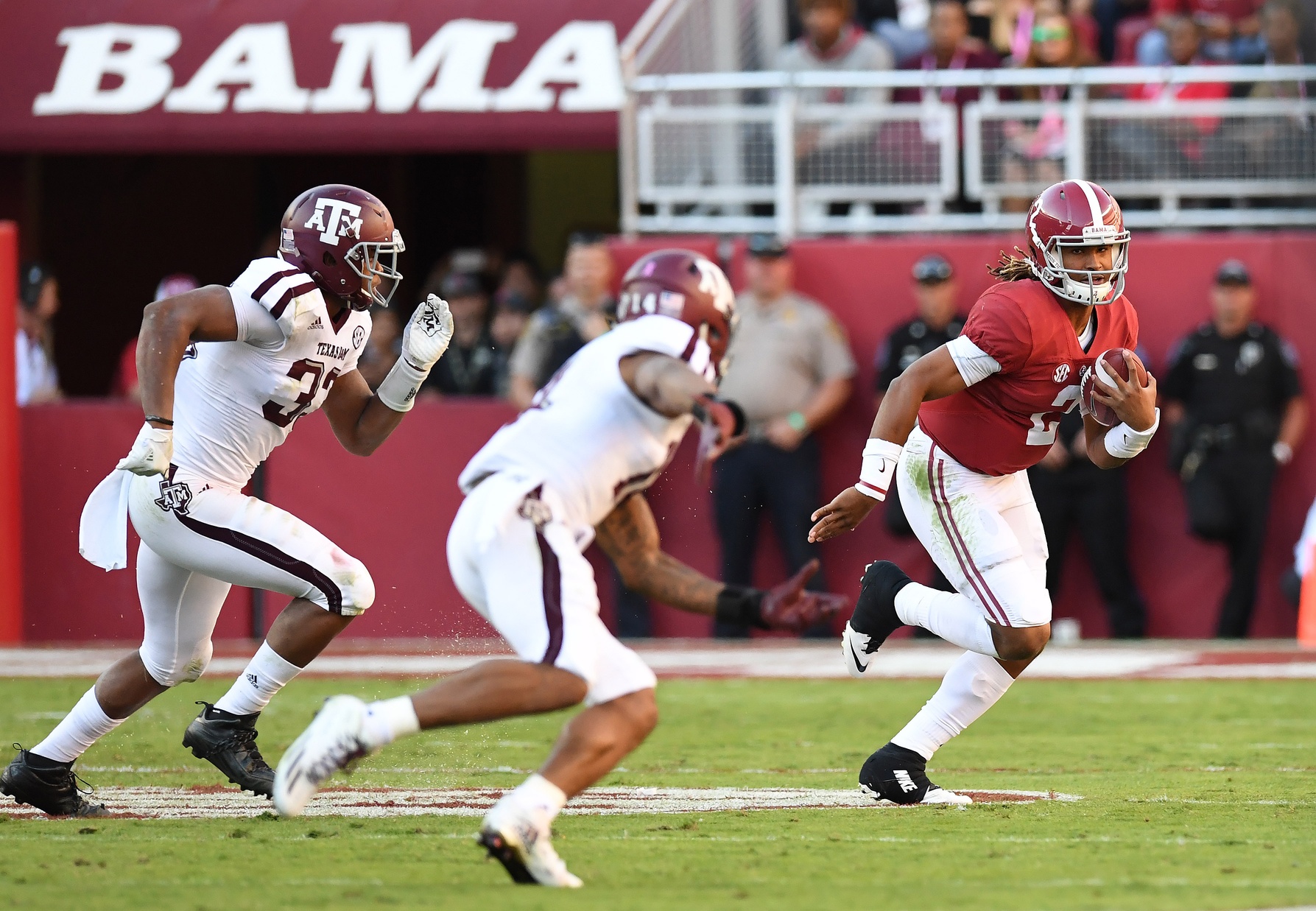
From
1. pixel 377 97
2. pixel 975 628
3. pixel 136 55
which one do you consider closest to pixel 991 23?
pixel 377 97

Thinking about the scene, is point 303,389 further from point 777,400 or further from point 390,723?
point 777,400

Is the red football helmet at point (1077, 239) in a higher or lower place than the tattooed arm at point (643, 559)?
higher

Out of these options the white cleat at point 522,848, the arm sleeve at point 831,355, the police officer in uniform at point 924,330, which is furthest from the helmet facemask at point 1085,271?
the arm sleeve at point 831,355

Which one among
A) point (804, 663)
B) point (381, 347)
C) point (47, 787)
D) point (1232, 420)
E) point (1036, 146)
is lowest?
point (804, 663)

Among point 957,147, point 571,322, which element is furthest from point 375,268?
point 957,147

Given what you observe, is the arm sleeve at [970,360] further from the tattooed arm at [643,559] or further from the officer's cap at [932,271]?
the officer's cap at [932,271]

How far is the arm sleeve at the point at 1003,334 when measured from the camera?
238 inches

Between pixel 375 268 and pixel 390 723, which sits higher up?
pixel 375 268

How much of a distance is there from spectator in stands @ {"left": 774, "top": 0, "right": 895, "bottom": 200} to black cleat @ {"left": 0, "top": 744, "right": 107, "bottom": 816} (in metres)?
7.27

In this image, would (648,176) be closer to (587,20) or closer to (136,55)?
(587,20)

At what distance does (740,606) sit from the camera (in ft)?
15.9

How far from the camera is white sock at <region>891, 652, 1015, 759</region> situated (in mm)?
6254

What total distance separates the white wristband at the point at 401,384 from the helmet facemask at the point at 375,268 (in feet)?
0.75

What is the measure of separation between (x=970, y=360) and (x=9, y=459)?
26.2 feet
